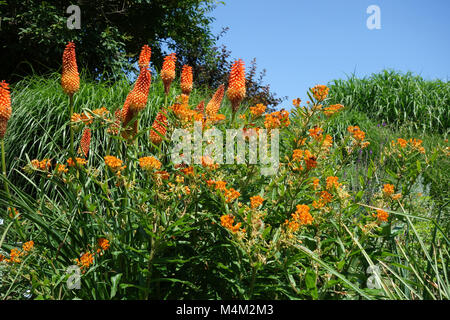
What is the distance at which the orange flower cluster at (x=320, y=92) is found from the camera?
170 cm

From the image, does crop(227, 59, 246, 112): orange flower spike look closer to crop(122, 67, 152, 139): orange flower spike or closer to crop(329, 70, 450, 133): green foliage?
crop(122, 67, 152, 139): orange flower spike

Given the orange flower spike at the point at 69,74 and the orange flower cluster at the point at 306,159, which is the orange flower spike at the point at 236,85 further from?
the orange flower spike at the point at 69,74

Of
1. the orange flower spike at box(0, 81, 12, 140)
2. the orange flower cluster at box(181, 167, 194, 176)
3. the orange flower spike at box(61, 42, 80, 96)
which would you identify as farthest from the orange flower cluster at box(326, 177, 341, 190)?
the orange flower spike at box(0, 81, 12, 140)

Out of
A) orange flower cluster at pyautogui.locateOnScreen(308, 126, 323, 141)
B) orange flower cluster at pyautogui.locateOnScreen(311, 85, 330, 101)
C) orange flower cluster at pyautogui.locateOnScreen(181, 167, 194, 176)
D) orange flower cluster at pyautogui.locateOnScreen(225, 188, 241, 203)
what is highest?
orange flower cluster at pyautogui.locateOnScreen(311, 85, 330, 101)

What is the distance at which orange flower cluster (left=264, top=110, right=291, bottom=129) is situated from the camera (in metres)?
1.79

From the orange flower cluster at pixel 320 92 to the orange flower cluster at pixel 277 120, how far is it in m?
0.17

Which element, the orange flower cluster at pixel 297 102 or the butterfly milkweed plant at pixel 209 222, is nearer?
the butterfly milkweed plant at pixel 209 222

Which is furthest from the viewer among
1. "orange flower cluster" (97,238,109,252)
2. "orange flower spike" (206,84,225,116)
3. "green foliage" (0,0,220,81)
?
"green foliage" (0,0,220,81)

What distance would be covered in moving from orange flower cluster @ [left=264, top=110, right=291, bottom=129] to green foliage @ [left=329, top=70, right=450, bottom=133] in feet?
26.6

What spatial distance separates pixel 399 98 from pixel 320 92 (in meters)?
9.53

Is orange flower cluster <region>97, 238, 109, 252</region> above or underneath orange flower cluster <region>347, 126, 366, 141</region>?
underneath

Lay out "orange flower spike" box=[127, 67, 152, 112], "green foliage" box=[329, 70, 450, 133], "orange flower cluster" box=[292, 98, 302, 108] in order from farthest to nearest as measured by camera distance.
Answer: "green foliage" box=[329, 70, 450, 133] → "orange flower cluster" box=[292, 98, 302, 108] → "orange flower spike" box=[127, 67, 152, 112]

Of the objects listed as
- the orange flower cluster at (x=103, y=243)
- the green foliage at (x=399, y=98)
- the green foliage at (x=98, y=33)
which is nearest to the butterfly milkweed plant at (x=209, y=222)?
the orange flower cluster at (x=103, y=243)
